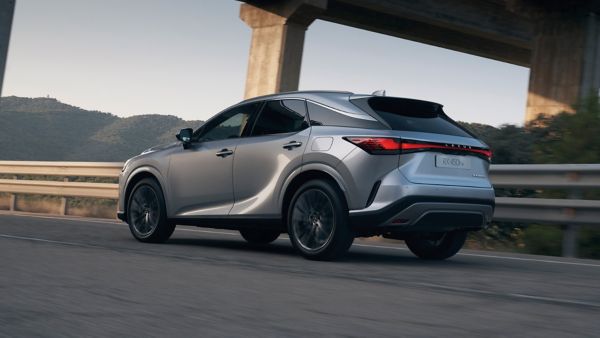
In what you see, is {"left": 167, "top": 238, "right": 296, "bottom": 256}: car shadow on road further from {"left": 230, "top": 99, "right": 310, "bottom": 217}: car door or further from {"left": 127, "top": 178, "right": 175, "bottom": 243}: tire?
{"left": 230, "top": 99, "right": 310, "bottom": 217}: car door

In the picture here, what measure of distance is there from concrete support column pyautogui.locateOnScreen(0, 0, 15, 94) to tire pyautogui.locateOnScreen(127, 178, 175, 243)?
12553 millimetres

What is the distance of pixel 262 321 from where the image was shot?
16.3 ft

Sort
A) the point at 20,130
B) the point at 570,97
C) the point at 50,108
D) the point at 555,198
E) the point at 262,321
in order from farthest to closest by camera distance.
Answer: the point at 50,108 → the point at 20,130 → the point at 570,97 → the point at 555,198 → the point at 262,321

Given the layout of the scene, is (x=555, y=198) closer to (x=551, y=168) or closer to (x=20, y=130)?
(x=551, y=168)

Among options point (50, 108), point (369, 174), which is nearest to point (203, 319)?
point (369, 174)

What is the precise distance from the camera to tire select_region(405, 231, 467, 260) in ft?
31.3

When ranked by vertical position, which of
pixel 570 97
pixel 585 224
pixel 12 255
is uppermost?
pixel 570 97

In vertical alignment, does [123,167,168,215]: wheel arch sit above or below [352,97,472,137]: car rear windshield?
below

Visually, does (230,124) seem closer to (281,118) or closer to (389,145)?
(281,118)

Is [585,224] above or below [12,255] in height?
above

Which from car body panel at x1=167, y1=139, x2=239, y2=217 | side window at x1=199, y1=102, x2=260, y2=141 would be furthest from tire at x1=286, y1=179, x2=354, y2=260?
side window at x1=199, y1=102, x2=260, y2=141

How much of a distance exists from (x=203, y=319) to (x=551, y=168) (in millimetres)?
7162

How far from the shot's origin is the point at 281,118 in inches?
370

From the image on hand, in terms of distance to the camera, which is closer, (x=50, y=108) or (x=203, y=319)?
(x=203, y=319)
